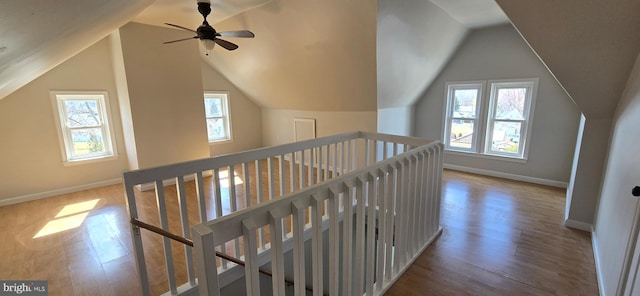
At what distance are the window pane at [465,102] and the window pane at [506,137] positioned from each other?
446mm

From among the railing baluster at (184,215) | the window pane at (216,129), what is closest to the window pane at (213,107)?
the window pane at (216,129)

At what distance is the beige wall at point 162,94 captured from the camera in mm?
3826

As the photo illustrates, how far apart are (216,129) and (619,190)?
6310mm

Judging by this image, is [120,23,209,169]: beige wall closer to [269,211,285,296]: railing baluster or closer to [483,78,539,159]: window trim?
[269,211,285,296]: railing baluster

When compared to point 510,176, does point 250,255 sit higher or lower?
higher

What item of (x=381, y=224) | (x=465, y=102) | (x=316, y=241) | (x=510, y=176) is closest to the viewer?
(x=316, y=241)

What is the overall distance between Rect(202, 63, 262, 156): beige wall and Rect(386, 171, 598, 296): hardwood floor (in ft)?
15.6

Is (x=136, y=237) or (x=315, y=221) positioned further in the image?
(x=136, y=237)

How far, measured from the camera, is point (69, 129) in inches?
163

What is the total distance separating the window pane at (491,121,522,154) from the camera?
14.2ft

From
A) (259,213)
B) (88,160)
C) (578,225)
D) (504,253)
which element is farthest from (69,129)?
(578,225)

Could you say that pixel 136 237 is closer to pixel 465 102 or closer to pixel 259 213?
pixel 259 213

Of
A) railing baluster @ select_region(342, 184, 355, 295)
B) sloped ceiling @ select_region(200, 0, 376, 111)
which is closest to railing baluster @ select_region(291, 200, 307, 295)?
railing baluster @ select_region(342, 184, 355, 295)

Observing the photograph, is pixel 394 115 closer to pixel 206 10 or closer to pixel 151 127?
pixel 206 10
